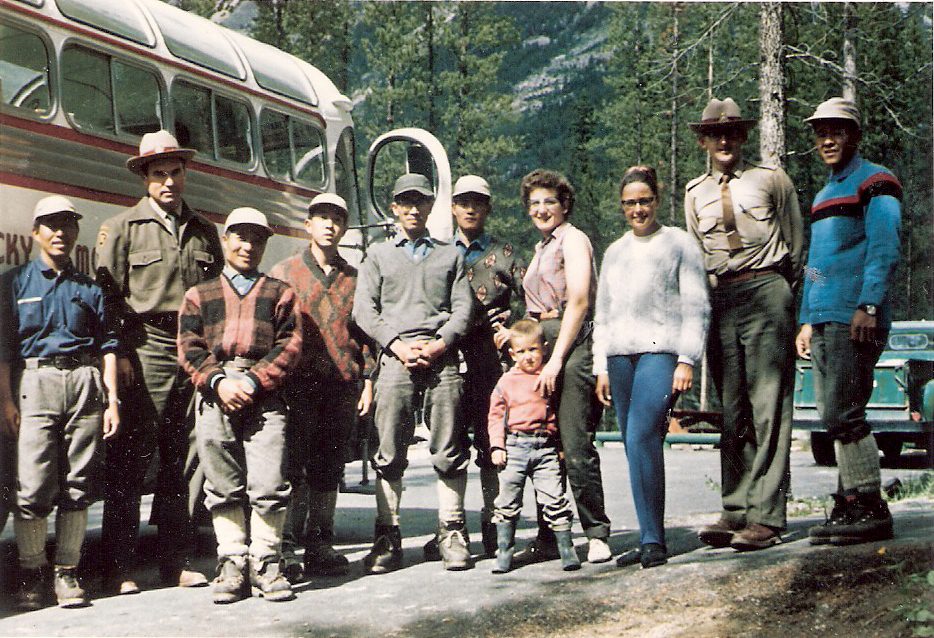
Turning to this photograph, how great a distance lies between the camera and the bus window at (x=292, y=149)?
8656 millimetres

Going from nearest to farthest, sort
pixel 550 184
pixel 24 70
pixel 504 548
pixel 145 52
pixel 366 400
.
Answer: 1. pixel 504 548
2. pixel 550 184
3. pixel 24 70
4. pixel 366 400
5. pixel 145 52

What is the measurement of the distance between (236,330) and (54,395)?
90cm

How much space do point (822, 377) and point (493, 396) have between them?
1.63 m

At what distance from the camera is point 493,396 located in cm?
570

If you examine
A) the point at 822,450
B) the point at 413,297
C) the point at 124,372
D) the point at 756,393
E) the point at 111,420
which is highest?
the point at 413,297

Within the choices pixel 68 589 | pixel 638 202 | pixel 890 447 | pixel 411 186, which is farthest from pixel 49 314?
pixel 890 447

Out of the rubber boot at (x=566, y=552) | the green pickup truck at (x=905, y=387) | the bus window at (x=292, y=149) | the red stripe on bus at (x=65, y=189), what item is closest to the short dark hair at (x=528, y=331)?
the rubber boot at (x=566, y=552)

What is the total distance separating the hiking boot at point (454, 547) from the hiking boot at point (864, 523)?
6.06ft

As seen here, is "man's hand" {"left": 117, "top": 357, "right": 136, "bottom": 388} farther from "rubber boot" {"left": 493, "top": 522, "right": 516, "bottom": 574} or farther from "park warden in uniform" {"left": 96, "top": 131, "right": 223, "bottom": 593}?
"rubber boot" {"left": 493, "top": 522, "right": 516, "bottom": 574}

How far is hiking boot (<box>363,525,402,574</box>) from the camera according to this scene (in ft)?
19.5

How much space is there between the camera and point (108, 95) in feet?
21.6

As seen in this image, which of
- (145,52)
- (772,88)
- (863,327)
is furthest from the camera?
(772,88)

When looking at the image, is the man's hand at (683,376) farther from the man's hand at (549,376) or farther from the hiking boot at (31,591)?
the hiking boot at (31,591)

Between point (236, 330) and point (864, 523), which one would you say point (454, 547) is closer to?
point (236, 330)
